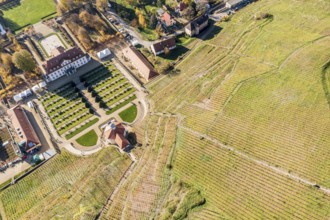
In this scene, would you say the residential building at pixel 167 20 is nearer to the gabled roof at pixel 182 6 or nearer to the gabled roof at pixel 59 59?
the gabled roof at pixel 182 6

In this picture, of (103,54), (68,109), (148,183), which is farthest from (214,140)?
(103,54)

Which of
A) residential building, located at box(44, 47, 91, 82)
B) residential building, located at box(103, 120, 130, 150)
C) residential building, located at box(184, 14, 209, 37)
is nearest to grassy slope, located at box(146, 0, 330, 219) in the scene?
residential building, located at box(184, 14, 209, 37)

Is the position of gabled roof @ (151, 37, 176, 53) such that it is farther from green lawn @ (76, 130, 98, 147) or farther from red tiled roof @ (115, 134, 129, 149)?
red tiled roof @ (115, 134, 129, 149)

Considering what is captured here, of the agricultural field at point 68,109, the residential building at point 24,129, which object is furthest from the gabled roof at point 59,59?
the residential building at point 24,129

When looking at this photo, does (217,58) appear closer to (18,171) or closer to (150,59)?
(150,59)

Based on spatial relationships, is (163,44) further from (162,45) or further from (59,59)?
(59,59)

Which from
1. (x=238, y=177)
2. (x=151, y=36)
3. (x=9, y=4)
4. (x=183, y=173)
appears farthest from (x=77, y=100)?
(x=9, y=4)

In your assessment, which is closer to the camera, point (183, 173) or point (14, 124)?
point (183, 173)
